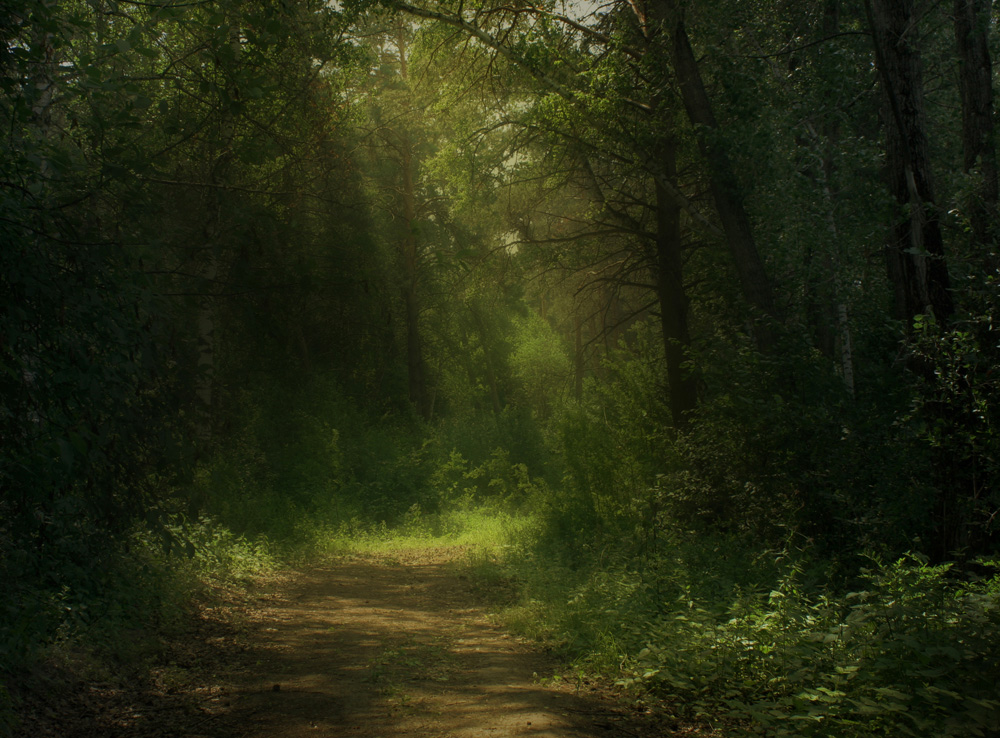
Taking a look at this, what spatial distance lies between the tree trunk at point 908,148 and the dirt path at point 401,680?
487 cm

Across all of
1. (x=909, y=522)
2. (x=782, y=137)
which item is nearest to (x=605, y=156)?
(x=782, y=137)

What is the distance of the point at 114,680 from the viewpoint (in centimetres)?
584

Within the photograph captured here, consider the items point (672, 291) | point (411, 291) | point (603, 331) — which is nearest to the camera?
point (672, 291)

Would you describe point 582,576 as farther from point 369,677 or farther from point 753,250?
point 753,250

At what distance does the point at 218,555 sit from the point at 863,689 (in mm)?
8681

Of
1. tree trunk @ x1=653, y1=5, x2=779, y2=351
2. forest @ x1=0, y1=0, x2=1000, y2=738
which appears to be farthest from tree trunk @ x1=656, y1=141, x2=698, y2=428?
tree trunk @ x1=653, y1=5, x2=779, y2=351

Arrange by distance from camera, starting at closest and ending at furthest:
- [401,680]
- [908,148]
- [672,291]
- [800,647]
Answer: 1. [800,647]
2. [401,680]
3. [908,148]
4. [672,291]

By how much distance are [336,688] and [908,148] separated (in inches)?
283

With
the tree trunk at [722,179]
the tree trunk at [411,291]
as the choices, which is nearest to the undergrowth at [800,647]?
the tree trunk at [722,179]

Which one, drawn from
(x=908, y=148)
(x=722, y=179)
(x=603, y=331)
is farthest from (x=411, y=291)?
(x=908, y=148)

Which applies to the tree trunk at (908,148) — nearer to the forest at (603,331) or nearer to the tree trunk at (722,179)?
the forest at (603,331)

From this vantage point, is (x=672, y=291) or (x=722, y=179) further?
(x=672, y=291)

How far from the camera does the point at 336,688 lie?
593 cm

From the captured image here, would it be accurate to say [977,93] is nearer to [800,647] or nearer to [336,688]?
[800,647]
